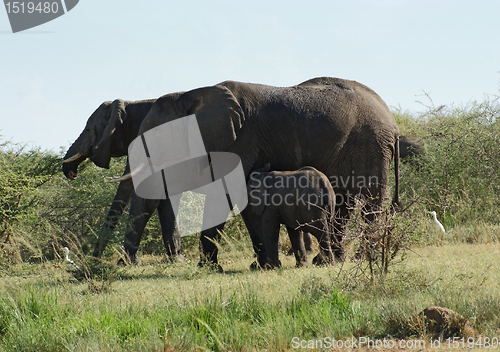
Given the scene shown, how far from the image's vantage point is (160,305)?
592cm

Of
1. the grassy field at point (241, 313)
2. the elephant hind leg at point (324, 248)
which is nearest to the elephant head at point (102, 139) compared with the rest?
the grassy field at point (241, 313)

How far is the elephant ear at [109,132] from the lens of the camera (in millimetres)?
10711

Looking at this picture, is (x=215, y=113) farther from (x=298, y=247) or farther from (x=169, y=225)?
Result: (x=169, y=225)

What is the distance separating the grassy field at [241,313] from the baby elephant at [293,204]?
1347 mm

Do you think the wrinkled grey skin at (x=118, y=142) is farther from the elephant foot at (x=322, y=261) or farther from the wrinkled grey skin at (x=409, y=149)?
the wrinkled grey skin at (x=409, y=149)

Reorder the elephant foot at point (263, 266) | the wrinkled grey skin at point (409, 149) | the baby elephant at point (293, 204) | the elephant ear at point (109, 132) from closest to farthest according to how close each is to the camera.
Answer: the baby elephant at point (293, 204)
the elephant foot at point (263, 266)
the elephant ear at point (109, 132)
the wrinkled grey skin at point (409, 149)

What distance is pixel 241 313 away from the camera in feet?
17.9

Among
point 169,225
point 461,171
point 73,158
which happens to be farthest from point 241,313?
point 461,171

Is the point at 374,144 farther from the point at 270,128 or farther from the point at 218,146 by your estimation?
the point at 218,146

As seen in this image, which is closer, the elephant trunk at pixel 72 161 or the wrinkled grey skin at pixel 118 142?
the wrinkled grey skin at pixel 118 142

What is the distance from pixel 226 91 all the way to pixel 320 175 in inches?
89.3

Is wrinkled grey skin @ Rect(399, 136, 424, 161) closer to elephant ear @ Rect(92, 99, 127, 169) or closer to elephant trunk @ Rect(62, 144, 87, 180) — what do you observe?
elephant ear @ Rect(92, 99, 127, 169)

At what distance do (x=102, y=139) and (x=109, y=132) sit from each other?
0.77ft

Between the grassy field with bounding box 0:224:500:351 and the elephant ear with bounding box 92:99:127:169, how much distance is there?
437 centimetres
